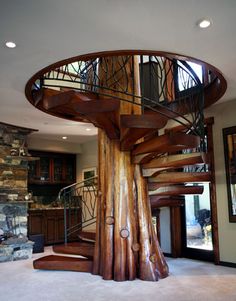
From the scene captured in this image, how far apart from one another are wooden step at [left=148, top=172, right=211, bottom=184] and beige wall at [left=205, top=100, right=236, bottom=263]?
24.4 inches

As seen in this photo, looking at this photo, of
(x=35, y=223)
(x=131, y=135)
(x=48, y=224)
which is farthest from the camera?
(x=48, y=224)

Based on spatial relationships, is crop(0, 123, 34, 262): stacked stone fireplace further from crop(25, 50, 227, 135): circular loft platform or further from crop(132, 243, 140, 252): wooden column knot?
crop(132, 243, 140, 252): wooden column knot

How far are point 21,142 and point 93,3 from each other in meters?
4.87

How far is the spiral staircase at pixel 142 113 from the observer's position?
356 centimetres

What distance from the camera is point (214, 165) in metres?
5.32

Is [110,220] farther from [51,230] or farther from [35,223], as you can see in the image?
[51,230]

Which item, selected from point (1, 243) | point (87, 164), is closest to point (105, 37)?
point (1, 243)

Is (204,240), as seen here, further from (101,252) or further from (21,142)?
(21,142)

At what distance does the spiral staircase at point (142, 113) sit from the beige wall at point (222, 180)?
0.95ft

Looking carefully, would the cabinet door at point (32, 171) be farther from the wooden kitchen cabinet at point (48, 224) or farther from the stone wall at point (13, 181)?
the stone wall at point (13, 181)

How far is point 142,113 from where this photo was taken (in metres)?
4.51

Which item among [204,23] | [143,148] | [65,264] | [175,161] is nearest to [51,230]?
[65,264]

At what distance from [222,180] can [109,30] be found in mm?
3302

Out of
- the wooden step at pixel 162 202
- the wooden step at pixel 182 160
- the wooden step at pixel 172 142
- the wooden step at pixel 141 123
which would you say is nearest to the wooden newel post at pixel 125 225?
the wooden step at pixel 162 202
